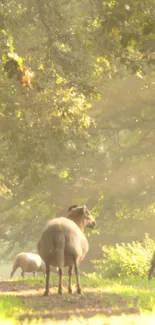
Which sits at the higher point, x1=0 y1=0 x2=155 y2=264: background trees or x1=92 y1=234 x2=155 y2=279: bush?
x1=0 y1=0 x2=155 y2=264: background trees

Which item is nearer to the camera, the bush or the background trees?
the background trees

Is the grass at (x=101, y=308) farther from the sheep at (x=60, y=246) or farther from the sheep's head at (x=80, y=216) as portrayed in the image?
the sheep's head at (x=80, y=216)

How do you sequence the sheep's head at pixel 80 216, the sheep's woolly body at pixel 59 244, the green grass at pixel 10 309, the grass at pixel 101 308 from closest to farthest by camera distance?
the green grass at pixel 10 309
the grass at pixel 101 308
the sheep's woolly body at pixel 59 244
the sheep's head at pixel 80 216

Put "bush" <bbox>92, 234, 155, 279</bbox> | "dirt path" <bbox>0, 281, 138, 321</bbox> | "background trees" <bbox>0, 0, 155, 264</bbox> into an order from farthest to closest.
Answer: "bush" <bbox>92, 234, 155, 279</bbox>
"background trees" <bbox>0, 0, 155, 264</bbox>
"dirt path" <bbox>0, 281, 138, 321</bbox>

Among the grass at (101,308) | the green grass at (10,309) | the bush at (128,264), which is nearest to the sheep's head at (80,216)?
the grass at (101,308)

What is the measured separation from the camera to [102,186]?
3050 centimetres

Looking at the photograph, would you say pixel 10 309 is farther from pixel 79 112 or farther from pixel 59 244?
pixel 79 112

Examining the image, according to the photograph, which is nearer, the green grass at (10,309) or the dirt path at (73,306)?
the green grass at (10,309)

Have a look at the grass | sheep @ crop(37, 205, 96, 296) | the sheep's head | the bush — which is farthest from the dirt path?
the bush

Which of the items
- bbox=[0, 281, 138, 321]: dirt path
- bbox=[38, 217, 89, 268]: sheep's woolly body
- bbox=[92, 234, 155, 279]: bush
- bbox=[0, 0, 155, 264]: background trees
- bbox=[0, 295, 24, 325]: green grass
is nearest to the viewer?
bbox=[0, 295, 24, 325]: green grass

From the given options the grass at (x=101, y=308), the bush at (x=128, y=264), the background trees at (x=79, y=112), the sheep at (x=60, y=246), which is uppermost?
the background trees at (x=79, y=112)

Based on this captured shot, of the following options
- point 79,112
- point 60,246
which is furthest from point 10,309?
point 79,112

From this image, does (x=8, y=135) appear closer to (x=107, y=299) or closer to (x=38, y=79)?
(x=38, y=79)

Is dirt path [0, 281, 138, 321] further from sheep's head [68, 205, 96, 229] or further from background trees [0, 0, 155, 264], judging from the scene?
background trees [0, 0, 155, 264]
